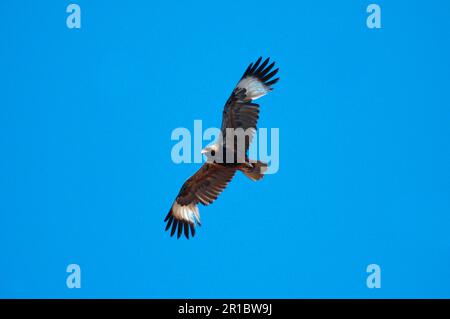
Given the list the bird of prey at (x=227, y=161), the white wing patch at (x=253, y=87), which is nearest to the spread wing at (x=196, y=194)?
the bird of prey at (x=227, y=161)

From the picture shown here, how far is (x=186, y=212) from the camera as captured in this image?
44.3ft

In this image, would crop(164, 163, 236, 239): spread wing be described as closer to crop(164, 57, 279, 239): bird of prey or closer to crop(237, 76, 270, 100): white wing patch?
crop(164, 57, 279, 239): bird of prey

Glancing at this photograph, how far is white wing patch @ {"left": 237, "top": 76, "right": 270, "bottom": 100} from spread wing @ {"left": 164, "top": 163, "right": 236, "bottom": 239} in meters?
1.46

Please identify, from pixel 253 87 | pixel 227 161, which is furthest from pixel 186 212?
pixel 253 87

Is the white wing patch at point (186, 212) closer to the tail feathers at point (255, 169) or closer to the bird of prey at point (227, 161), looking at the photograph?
the bird of prey at point (227, 161)

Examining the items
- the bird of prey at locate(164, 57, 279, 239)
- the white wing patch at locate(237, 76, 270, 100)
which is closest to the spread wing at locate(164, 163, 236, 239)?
the bird of prey at locate(164, 57, 279, 239)

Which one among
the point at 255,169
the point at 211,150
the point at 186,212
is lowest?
the point at 186,212

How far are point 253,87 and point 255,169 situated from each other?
1514mm

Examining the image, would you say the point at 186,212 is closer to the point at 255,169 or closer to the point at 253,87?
the point at 255,169
